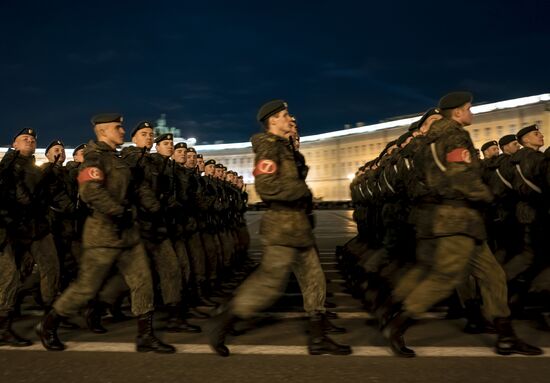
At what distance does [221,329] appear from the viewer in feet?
14.5

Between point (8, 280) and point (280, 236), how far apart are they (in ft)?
8.24

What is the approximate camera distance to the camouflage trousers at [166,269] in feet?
18.2

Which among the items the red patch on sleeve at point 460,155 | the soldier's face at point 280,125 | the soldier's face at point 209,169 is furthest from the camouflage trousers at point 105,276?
the soldier's face at point 209,169

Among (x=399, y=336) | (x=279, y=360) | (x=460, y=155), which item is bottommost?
(x=279, y=360)

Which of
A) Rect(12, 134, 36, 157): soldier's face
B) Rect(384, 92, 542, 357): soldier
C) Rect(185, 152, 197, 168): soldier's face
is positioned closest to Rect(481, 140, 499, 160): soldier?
Rect(384, 92, 542, 357): soldier

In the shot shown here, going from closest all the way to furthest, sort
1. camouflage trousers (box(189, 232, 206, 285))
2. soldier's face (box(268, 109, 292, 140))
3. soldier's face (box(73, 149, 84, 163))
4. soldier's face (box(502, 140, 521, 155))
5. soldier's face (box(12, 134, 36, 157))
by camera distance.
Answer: soldier's face (box(268, 109, 292, 140)) → soldier's face (box(12, 134, 36, 157)) → camouflage trousers (box(189, 232, 206, 285)) → soldier's face (box(502, 140, 521, 155)) → soldier's face (box(73, 149, 84, 163))

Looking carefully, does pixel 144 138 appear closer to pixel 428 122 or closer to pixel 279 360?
pixel 279 360

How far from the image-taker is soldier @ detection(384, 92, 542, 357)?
14.2 ft

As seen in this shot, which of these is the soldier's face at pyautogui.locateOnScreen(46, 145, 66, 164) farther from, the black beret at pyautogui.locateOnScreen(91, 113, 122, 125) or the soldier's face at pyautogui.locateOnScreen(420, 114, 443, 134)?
A: the soldier's face at pyautogui.locateOnScreen(420, 114, 443, 134)

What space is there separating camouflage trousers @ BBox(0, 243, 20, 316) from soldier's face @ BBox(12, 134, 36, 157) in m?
1.13

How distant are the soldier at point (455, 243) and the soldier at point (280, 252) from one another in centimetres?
58

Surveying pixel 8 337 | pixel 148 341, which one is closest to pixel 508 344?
pixel 148 341

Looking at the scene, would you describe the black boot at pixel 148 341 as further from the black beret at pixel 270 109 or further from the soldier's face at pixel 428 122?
the soldier's face at pixel 428 122

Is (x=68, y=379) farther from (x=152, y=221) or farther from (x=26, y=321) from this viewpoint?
(x=26, y=321)
